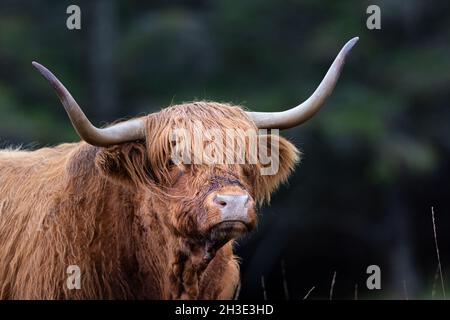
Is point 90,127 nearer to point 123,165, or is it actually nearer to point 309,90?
point 123,165

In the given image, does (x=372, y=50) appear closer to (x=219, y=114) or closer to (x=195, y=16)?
(x=195, y=16)

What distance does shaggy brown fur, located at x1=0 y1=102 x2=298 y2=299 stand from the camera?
5453mm

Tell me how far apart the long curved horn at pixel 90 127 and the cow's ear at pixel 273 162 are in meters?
0.66

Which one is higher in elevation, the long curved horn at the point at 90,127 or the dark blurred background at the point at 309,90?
the dark blurred background at the point at 309,90

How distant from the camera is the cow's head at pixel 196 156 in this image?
511cm

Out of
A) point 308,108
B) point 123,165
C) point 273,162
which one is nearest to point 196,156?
point 123,165

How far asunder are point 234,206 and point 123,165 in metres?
0.80

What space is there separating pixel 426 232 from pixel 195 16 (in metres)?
5.53

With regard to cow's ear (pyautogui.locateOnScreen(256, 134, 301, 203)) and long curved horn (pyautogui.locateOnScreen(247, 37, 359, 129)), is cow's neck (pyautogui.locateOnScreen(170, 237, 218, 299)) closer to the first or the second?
cow's ear (pyautogui.locateOnScreen(256, 134, 301, 203))

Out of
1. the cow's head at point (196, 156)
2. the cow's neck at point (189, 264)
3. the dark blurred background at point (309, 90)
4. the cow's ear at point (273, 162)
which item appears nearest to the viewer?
the cow's head at point (196, 156)

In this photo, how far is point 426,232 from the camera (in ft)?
64.2

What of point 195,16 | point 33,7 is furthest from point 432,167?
point 33,7

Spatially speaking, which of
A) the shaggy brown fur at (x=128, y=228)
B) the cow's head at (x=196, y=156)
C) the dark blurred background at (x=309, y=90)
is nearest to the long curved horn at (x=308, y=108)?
the cow's head at (x=196, y=156)

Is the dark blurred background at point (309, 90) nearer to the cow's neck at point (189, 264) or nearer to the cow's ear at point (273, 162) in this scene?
the cow's ear at point (273, 162)
